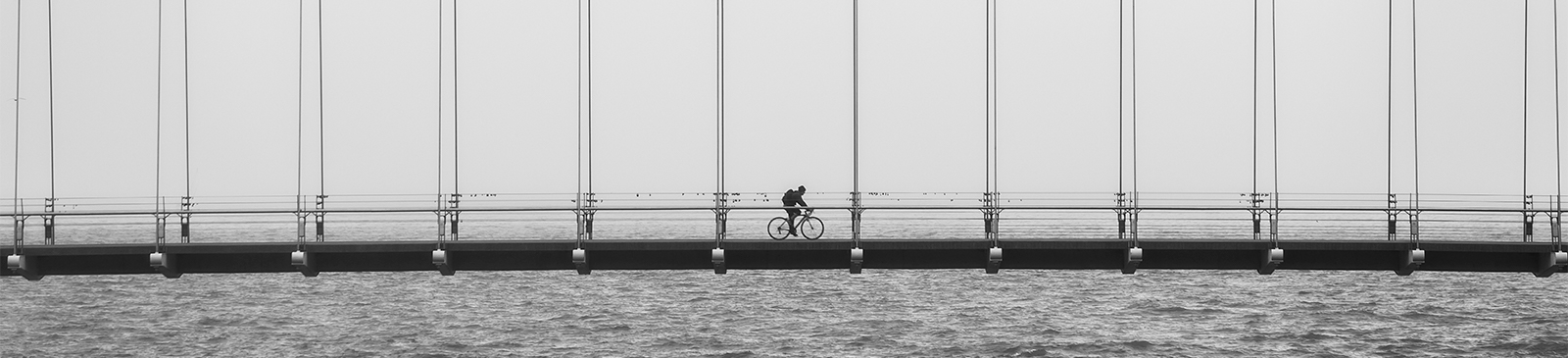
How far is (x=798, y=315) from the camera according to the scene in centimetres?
8219

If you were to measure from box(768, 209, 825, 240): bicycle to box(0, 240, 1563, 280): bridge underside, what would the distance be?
186cm

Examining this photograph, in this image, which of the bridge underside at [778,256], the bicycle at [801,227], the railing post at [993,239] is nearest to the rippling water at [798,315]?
the bicycle at [801,227]

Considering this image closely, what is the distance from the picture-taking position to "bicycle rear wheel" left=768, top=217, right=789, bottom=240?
108 ft

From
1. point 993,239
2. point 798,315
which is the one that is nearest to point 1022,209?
point 993,239

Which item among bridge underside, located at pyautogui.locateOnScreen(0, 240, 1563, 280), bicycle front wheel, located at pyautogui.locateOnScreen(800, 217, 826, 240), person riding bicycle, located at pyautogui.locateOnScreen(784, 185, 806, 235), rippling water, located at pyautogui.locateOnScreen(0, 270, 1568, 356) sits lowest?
rippling water, located at pyautogui.locateOnScreen(0, 270, 1568, 356)

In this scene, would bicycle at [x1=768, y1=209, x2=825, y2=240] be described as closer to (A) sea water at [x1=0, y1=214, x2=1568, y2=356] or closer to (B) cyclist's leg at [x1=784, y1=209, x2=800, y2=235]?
(B) cyclist's leg at [x1=784, y1=209, x2=800, y2=235]

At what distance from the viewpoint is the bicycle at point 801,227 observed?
107 feet

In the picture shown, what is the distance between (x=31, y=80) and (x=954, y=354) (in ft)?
237

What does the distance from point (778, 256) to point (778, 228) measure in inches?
103

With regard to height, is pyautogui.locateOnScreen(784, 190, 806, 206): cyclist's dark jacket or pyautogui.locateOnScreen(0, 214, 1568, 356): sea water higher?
pyautogui.locateOnScreen(784, 190, 806, 206): cyclist's dark jacket

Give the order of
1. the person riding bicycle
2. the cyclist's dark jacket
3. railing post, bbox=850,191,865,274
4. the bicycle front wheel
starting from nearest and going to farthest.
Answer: railing post, bbox=850,191,865,274, the person riding bicycle, the bicycle front wheel, the cyclist's dark jacket

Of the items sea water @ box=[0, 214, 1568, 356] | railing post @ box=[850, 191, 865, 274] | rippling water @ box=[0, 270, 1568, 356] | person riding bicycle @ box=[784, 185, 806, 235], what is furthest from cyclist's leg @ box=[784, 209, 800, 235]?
rippling water @ box=[0, 270, 1568, 356]

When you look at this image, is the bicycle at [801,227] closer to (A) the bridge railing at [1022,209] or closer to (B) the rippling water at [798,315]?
(A) the bridge railing at [1022,209]

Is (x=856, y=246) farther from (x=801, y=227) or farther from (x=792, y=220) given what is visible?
(x=801, y=227)
